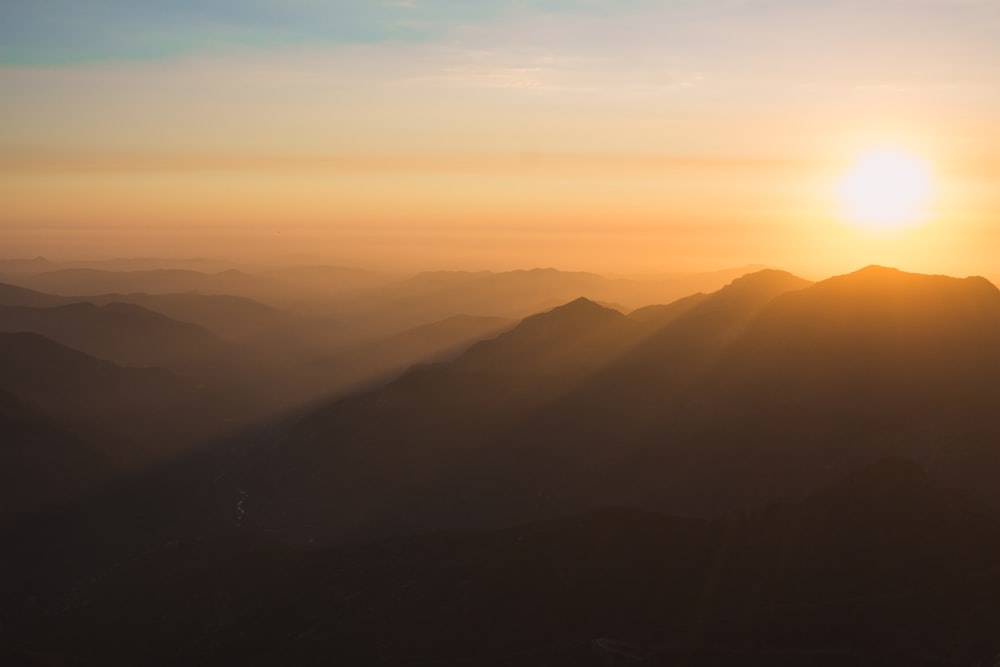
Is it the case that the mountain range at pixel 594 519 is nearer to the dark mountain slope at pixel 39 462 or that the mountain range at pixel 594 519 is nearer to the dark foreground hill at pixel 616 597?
the dark foreground hill at pixel 616 597

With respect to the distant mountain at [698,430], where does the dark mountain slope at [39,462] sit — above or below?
below

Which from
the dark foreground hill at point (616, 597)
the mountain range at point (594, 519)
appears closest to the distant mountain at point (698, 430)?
the mountain range at point (594, 519)

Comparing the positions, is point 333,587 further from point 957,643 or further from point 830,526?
point 957,643

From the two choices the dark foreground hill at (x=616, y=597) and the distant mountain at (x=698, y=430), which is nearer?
the dark foreground hill at (x=616, y=597)

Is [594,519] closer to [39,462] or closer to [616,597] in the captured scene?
[616,597]

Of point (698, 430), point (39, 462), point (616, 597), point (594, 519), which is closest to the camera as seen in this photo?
point (616, 597)

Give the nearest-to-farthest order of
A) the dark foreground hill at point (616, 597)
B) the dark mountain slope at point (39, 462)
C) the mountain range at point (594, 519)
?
the dark foreground hill at point (616, 597)
the mountain range at point (594, 519)
the dark mountain slope at point (39, 462)

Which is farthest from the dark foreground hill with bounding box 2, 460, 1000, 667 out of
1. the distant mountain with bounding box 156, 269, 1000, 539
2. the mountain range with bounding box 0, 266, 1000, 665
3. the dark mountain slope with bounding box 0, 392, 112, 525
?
the dark mountain slope with bounding box 0, 392, 112, 525

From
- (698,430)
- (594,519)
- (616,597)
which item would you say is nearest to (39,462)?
(594,519)
